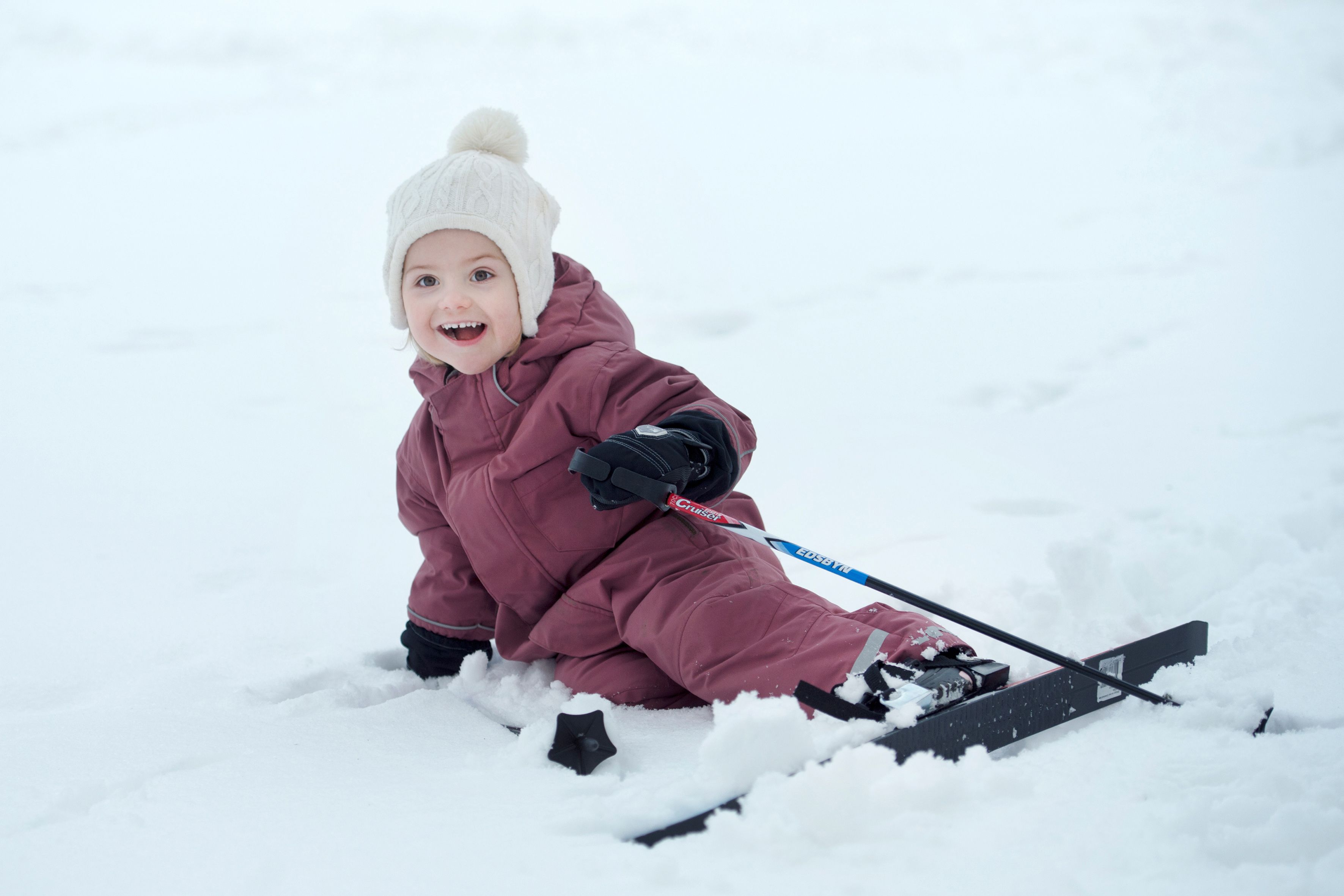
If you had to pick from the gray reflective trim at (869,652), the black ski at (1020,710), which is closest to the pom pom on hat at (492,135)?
the gray reflective trim at (869,652)

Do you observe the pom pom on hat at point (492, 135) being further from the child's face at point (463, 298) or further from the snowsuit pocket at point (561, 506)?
the snowsuit pocket at point (561, 506)

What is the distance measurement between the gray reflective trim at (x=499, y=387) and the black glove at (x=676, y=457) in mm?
313

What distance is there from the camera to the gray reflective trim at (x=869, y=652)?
1.62 metres

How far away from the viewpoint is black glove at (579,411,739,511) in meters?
1.61

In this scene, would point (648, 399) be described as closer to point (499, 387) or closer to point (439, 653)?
point (499, 387)

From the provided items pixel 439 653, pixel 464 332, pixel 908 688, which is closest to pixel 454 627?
pixel 439 653

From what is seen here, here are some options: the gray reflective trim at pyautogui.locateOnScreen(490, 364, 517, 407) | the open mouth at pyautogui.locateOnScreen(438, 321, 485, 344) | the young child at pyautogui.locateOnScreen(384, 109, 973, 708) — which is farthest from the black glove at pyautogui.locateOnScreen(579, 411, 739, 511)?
the open mouth at pyautogui.locateOnScreen(438, 321, 485, 344)

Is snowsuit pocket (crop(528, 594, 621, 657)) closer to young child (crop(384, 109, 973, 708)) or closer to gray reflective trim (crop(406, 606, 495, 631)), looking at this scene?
young child (crop(384, 109, 973, 708))

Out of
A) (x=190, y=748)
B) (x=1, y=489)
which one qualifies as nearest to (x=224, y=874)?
(x=190, y=748)

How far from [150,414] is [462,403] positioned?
3.09 metres

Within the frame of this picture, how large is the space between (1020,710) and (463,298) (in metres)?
1.24

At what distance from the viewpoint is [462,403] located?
205cm

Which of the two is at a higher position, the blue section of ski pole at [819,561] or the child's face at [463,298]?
the child's face at [463,298]

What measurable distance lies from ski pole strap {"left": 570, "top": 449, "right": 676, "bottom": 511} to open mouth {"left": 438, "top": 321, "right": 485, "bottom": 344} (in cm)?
49
